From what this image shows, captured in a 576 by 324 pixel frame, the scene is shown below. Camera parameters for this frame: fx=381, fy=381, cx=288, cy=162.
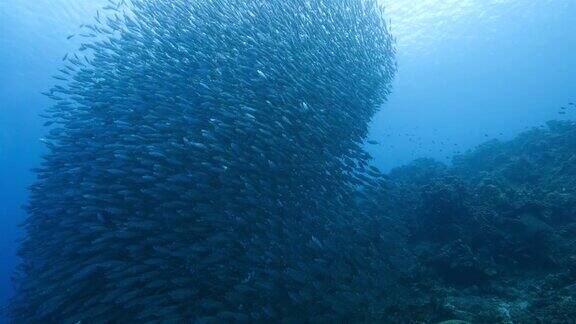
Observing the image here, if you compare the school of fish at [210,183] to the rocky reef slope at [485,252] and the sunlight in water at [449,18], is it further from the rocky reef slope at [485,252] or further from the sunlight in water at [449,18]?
the sunlight in water at [449,18]

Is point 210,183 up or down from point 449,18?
down

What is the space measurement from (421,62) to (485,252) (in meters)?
43.2

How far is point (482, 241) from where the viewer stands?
361 inches

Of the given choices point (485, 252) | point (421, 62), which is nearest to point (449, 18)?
point (421, 62)

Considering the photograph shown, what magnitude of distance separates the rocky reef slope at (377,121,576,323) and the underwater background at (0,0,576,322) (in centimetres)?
56

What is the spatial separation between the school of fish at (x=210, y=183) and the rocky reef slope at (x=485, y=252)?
101 centimetres

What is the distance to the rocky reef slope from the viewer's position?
6677 millimetres

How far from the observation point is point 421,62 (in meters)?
47.7

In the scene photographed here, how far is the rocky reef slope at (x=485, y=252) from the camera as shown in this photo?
6677mm

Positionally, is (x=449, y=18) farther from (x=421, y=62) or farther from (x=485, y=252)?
(x=485, y=252)

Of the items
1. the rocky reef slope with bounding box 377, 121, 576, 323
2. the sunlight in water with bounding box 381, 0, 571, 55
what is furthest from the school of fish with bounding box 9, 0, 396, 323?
the sunlight in water with bounding box 381, 0, 571, 55

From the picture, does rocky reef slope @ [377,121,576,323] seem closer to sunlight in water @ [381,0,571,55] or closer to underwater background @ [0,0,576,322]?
underwater background @ [0,0,576,322]

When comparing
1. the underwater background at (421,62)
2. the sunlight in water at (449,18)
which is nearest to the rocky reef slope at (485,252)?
the underwater background at (421,62)

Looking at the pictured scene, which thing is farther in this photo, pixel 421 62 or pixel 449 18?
pixel 421 62
